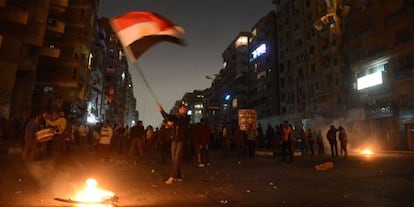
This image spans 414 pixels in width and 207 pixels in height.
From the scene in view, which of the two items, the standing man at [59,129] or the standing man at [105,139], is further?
the standing man at [105,139]

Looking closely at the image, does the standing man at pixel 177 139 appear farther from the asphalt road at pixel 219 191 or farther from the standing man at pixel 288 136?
the standing man at pixel 288 136

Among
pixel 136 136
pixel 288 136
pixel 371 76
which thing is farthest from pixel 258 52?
pixel 288 136

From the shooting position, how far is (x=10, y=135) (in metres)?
26.4

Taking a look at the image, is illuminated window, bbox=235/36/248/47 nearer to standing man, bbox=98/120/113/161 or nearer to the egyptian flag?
standing man, bbox=98/120/113/161

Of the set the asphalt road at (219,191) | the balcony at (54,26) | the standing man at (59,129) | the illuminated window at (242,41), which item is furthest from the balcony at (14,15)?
the illuminated window at (242,41)

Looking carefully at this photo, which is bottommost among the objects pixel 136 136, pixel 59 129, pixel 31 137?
pixel 31 137

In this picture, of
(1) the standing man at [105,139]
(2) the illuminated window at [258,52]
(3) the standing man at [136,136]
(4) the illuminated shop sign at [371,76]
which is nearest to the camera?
(1) the standing man at [105,139]

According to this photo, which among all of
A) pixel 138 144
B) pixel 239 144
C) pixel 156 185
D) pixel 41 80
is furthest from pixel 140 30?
pixel 41 80

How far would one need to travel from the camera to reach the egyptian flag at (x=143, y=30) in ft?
26.0

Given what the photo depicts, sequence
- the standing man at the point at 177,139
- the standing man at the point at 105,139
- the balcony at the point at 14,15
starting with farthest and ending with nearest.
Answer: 1. the balcony at the point at 14,15
2. the standing man at the point at 105,139
3. the standing man at the point at 177,139

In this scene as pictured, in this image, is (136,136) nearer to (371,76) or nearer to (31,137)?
(31,137)

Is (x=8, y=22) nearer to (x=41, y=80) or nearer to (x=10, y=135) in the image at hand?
(x=10, y=135)

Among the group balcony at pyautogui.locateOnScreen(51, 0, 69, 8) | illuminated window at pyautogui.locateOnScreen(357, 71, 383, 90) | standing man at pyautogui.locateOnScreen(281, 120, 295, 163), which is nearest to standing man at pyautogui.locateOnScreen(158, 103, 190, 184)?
standing man at pyautogui.locateOnScreen(281, 120, 295, 163)

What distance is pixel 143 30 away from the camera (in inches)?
320
